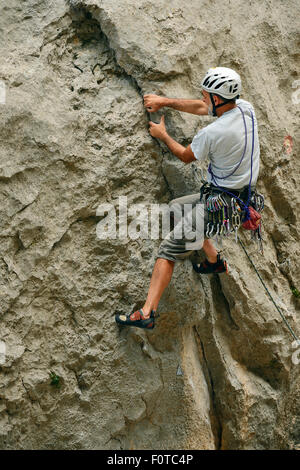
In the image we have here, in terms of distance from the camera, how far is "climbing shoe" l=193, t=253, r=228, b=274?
5.18m

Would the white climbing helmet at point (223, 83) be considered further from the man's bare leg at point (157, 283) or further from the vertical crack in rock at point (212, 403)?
the vertical crack in rock at point (212, 403)

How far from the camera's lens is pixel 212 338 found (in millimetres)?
5680

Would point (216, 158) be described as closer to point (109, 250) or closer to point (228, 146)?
point (228, 146)

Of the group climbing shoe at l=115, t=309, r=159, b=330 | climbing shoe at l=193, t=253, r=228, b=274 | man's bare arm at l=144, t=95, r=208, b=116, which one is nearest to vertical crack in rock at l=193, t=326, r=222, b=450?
climbing shoe at l=193, t=253, r=228, b=274

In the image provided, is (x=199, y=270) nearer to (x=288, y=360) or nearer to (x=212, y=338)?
(x=212, y=338)

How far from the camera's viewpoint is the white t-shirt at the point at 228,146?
14.9ft

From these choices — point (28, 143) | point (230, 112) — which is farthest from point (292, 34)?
point (28, 143)

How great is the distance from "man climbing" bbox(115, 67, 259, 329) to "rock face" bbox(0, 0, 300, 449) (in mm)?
270

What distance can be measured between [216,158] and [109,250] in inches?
46.2

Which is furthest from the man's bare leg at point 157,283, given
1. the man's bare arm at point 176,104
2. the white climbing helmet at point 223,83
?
the white climbing helmet at point 223,83

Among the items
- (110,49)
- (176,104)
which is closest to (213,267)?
(176,104)

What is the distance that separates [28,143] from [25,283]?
111cm

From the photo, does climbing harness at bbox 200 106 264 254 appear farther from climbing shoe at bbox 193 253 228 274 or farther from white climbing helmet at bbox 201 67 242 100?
climbing shoe at bbox 193 253 228 274

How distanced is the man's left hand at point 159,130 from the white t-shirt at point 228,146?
1.63 feet
